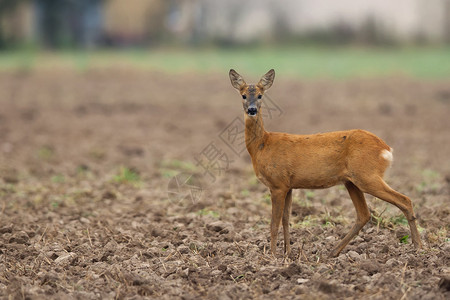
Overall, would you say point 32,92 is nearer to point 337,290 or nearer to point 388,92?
point 388,92

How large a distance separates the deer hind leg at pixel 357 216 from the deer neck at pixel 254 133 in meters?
0.92

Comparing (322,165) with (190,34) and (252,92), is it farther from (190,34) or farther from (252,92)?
(190,34)

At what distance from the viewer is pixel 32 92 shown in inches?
808

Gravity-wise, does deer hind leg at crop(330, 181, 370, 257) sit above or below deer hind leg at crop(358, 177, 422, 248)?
below

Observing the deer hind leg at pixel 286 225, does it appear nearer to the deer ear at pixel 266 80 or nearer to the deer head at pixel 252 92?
the deer head at pixel 252 92

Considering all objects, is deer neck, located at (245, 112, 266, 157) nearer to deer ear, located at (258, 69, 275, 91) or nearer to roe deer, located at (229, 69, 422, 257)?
roe deer, located at (229, 69, 422, 257)

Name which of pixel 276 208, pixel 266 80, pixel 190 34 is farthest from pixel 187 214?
pixel 190 34

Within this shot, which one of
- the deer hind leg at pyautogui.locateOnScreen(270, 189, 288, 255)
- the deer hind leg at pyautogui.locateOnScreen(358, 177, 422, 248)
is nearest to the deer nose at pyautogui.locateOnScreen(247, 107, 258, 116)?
the deer hind leg at pyautogui.locateOnScreen(270, 189, 288, 255)

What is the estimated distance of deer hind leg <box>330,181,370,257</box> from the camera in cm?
606

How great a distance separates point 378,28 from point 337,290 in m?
50.8

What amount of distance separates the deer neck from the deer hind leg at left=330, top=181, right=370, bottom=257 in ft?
3.03

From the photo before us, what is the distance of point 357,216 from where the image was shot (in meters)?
6.11

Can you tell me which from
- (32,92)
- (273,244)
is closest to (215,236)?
(273,244)

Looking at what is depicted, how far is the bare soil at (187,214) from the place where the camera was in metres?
5.48
